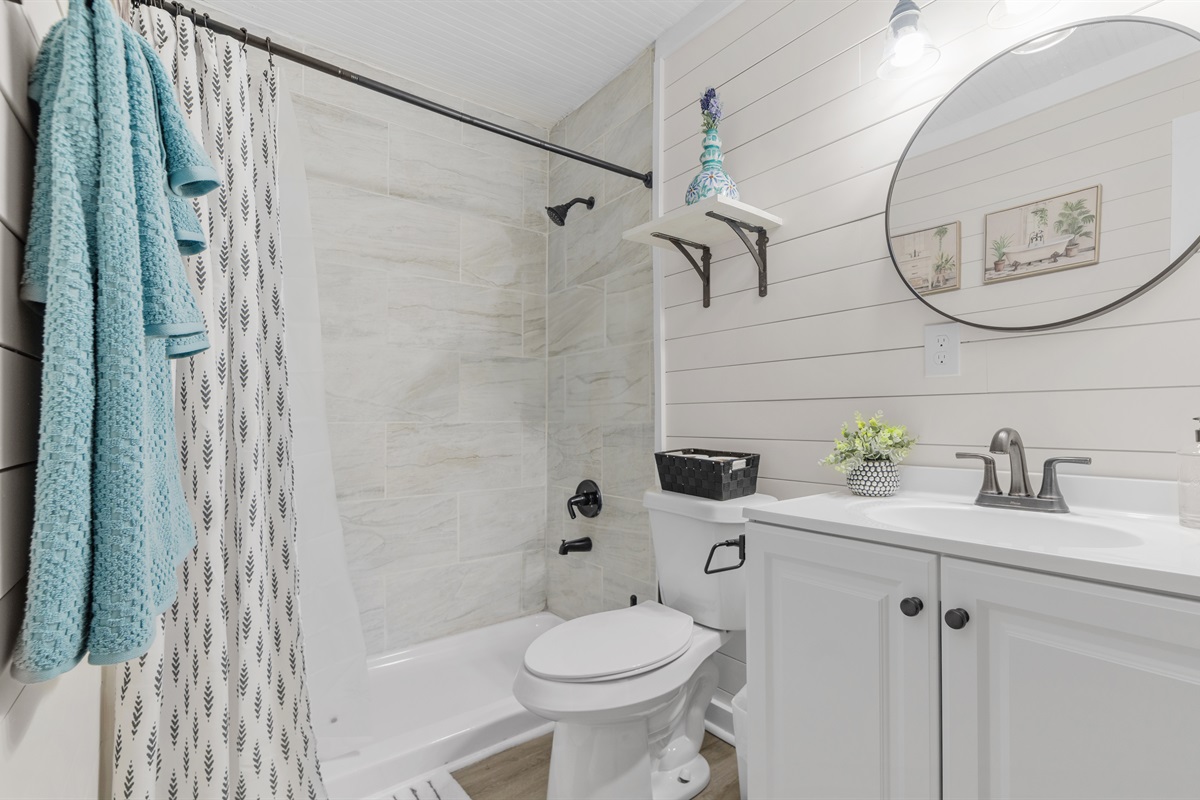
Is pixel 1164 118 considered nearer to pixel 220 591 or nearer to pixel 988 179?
pixel 988 179

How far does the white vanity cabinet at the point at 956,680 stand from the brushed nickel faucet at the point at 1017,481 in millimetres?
378

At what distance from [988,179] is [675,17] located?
1.26 meters

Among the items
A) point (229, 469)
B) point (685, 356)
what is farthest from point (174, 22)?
point (685, 356)

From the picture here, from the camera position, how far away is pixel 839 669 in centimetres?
99

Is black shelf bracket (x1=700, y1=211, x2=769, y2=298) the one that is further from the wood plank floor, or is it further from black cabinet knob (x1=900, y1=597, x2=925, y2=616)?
the wood plank floor

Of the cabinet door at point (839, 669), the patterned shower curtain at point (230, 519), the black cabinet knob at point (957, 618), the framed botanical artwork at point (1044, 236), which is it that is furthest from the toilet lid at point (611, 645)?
the framed botanical artwork at point (1044, 236)

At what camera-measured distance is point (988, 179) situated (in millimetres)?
1234

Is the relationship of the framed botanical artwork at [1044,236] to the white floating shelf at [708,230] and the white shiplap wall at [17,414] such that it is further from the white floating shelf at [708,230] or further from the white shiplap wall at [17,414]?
the white shiplap wall at [17,414]

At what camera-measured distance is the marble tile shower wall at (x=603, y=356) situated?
85.4 inches

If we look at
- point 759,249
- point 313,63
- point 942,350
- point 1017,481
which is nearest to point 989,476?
point 1017,481

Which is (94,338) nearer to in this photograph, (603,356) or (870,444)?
(870,444)

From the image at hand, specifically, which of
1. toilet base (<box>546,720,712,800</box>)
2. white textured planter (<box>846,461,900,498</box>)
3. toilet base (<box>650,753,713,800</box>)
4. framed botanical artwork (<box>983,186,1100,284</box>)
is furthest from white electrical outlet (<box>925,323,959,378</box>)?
toilet base (<box>650,753,713,800</box>)

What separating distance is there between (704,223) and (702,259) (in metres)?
0.19

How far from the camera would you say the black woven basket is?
1.54m
